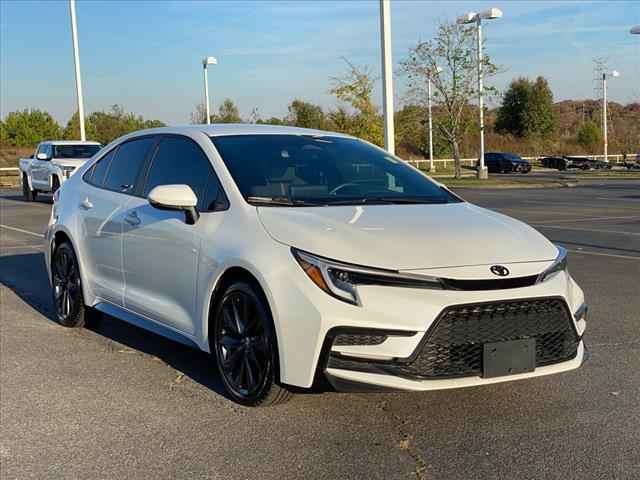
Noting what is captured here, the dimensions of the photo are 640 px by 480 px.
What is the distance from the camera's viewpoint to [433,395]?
4656 mm

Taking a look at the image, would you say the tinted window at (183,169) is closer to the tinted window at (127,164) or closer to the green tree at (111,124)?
the tinted window at (127,164)

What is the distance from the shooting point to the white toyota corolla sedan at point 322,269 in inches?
150

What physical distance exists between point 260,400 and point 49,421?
1175 millimetres

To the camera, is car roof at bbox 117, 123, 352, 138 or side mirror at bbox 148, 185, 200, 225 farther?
car roof at bbox 117, 123, 352, 138

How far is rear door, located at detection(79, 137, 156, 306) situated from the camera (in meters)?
5.70

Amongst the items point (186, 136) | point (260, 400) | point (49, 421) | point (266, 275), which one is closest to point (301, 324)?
point (266, 275)

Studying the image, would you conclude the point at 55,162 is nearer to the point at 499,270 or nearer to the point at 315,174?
the point at 315,174

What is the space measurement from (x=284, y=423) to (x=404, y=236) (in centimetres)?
118

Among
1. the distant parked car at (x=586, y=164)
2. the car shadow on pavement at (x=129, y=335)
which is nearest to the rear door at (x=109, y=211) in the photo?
the car shadow on pavement at (x=129, y=335)

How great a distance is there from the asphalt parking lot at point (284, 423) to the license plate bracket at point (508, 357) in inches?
13.9

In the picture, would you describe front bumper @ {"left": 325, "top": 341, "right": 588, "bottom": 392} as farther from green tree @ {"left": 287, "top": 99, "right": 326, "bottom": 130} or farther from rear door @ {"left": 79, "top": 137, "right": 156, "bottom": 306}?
green tree @ {"left": 287, "top": 99, "right": 326, "bottom": 130}

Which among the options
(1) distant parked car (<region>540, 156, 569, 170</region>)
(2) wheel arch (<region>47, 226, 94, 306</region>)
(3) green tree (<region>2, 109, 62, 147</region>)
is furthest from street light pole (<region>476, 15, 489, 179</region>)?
(3) green tree (<region>2, 109, 62, 147</region>)

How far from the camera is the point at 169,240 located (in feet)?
16.4

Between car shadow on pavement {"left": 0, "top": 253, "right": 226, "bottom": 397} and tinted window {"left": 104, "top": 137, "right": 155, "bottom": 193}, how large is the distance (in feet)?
3.95
